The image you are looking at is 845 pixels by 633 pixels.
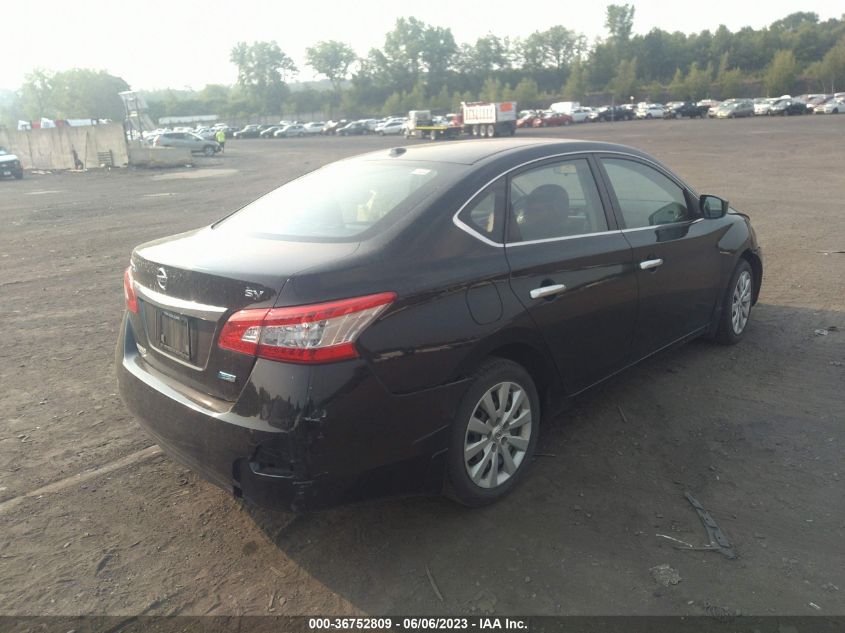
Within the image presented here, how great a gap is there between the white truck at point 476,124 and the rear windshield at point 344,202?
51525 millimetres

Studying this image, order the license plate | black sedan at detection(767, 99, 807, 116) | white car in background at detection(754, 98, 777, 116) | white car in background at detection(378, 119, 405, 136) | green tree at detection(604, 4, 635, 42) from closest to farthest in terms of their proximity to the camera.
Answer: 1. the license plate
2. black sedan at detection(767, 99, 807, 116)
3. white car in background at detection(754, 98, 777, 116)
4. white car in background at detection(378, 119, 405, 136)
5. green tree at detection(604, 4, 635, 42)

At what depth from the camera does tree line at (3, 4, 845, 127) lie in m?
105

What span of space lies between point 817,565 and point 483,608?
1.45 metres

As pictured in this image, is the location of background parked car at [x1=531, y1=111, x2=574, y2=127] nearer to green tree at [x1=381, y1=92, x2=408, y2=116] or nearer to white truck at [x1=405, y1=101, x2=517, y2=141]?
white truck at [x1=405, y1=101, x2=517, y2=141]

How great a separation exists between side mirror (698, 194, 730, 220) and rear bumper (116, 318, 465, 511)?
112 inches

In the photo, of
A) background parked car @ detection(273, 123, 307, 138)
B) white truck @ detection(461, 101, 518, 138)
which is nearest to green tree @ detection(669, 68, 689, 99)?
white truck @ detection(461, 101, 518, 138)

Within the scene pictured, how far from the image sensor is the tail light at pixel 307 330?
269 centimetres

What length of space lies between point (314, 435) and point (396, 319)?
22.5 inches

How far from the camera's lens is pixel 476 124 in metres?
56.4

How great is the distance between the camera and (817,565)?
115 inches

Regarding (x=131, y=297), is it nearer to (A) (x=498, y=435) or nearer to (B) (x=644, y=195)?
(A) (x=498, y=435)

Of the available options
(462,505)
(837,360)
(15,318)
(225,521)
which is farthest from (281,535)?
(15,318)

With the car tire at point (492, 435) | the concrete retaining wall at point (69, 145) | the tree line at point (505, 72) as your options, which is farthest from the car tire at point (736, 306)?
the tree line at point (505, 72)

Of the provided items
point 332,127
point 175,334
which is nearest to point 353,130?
point 332,127
